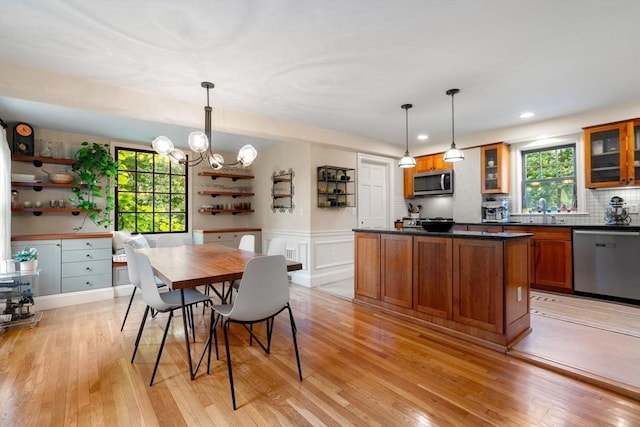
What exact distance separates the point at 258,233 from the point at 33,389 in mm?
3999

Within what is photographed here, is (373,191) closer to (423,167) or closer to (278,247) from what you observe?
(423,167)

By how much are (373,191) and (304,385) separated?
13.9 feet

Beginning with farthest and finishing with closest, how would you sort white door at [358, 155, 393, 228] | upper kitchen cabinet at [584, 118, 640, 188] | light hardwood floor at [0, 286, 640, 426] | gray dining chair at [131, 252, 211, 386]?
white door at [358, 155, 393, 228], upper kitchen cabinet at [584, 118, 640, 188], gray dining chair at [131, 252, 211, 386], light hardwood floor at [0, 286, 640, 426]

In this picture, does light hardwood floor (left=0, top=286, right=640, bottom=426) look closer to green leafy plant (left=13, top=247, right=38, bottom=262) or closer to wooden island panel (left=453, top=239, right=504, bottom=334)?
wooden island panel (left=453, top=239, right=504, bottom=334)

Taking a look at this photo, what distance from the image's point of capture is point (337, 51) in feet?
7.91

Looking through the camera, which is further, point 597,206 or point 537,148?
point 537,148

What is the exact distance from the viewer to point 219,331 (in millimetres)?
2986

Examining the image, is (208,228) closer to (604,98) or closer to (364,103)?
(364,103)

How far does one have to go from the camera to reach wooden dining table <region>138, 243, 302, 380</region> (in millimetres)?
1927

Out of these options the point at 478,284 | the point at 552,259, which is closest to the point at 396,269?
the point at 478,284

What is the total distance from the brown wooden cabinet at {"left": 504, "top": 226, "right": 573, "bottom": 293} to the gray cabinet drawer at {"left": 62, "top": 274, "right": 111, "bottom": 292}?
19.4 feet

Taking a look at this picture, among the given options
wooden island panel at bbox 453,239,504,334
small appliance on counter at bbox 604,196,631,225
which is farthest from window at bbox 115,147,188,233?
small appliance on counter at bbox 604,196,631,225

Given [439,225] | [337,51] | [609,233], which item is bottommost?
[609,233]

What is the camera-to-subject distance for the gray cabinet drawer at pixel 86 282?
3.85m
